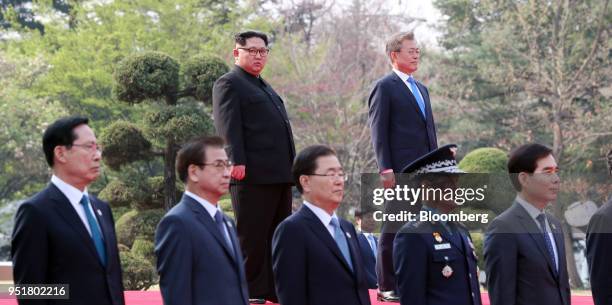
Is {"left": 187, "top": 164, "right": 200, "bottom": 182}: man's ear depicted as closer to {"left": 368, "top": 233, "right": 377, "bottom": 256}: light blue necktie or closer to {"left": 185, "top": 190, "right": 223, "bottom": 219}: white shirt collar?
{"left": 185, "top": 190, "right": 223, "bottom": 219}: white shirt collar

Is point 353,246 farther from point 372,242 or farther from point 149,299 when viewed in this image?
point 372,242

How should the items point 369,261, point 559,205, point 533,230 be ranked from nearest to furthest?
1. point 533,230
2. point 369,261
3. point 559,205

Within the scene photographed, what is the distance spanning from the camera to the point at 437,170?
16.5ft

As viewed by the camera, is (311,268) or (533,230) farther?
(533,230)

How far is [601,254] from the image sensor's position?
5234 millimetres

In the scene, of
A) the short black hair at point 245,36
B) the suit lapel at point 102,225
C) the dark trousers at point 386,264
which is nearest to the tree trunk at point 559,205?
the dark trousers at point 386,264

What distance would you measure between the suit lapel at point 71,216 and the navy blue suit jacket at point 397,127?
259 cm

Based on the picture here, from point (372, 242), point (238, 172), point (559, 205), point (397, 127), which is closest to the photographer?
point (238, 172)

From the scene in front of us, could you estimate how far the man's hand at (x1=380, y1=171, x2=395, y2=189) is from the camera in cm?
627

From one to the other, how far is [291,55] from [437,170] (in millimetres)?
19481

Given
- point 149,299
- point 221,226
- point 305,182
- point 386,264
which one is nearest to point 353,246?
point 305,182

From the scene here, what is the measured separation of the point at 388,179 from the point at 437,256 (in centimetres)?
155

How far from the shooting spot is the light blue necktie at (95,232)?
4.38 meters

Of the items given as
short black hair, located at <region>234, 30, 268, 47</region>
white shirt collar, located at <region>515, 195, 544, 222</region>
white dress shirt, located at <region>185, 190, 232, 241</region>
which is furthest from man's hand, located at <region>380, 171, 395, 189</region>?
white dress shirt, located at <region>185, 190, 232, 241</region>
